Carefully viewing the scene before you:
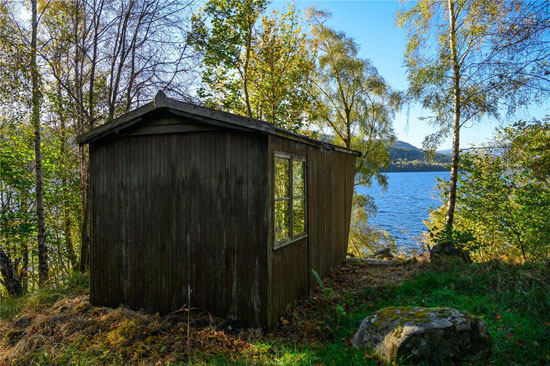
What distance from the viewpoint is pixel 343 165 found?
7918mm

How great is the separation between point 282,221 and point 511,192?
21.4 ft

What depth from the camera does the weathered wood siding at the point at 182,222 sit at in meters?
4.39

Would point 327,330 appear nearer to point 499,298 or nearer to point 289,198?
point 289,198

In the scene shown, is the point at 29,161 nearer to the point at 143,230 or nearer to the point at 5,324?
the point at 5,324

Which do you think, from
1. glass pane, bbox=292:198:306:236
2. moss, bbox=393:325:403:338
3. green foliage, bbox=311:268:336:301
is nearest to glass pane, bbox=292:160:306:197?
glass pane, bbox=292:198:306:236

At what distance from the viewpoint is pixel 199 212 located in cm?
468

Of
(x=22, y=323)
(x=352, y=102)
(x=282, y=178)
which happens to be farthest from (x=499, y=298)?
(x=352, y=102)

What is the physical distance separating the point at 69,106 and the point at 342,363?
29.0 feet

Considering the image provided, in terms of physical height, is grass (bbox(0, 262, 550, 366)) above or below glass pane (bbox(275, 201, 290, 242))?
below

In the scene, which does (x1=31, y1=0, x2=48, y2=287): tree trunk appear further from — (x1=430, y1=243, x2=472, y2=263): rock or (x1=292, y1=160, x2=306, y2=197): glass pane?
(x1=430, y1=243, x2=472, y2=263): rock

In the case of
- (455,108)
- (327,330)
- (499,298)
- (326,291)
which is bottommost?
(327,330)

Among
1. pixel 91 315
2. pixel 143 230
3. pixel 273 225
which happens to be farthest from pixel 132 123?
pixel 91 315

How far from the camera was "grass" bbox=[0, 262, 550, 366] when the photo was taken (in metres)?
3.40

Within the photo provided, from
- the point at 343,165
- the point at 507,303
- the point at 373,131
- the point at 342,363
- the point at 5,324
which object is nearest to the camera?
the point at 342,363
